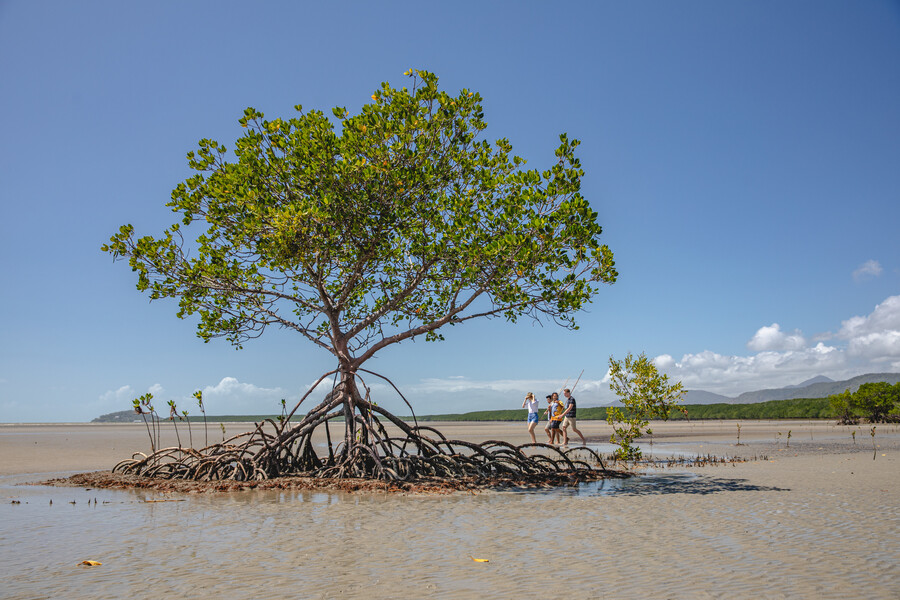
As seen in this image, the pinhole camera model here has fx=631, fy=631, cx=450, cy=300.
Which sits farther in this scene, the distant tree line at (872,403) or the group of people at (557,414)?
the distant tree line at (872,403)

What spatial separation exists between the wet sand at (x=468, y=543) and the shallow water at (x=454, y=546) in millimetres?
27

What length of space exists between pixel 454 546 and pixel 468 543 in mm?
217

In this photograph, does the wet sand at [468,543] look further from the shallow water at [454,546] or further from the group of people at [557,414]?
the group of people at [557,414]

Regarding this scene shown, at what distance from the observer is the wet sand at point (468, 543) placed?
18.0 ft

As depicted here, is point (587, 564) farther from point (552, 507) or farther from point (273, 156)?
point (273, 156)

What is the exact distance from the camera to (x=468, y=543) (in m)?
7.18

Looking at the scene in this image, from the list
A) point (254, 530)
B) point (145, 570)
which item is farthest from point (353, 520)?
point (145, 570)

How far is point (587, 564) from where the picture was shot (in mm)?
6160

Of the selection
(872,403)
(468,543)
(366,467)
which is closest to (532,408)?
(366,467)

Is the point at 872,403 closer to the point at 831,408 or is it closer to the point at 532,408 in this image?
the point at 831,408

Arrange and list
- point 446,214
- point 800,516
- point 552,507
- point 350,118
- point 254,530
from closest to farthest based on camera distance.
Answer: point 254,530, point 800,516, point 552,507, point 350,118, point 446,214

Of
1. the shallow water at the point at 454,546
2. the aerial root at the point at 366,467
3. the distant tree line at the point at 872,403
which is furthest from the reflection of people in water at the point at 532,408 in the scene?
the distant tree line at the point at 872,403

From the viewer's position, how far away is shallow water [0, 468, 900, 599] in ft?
17.9

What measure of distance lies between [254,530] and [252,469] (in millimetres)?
5328
